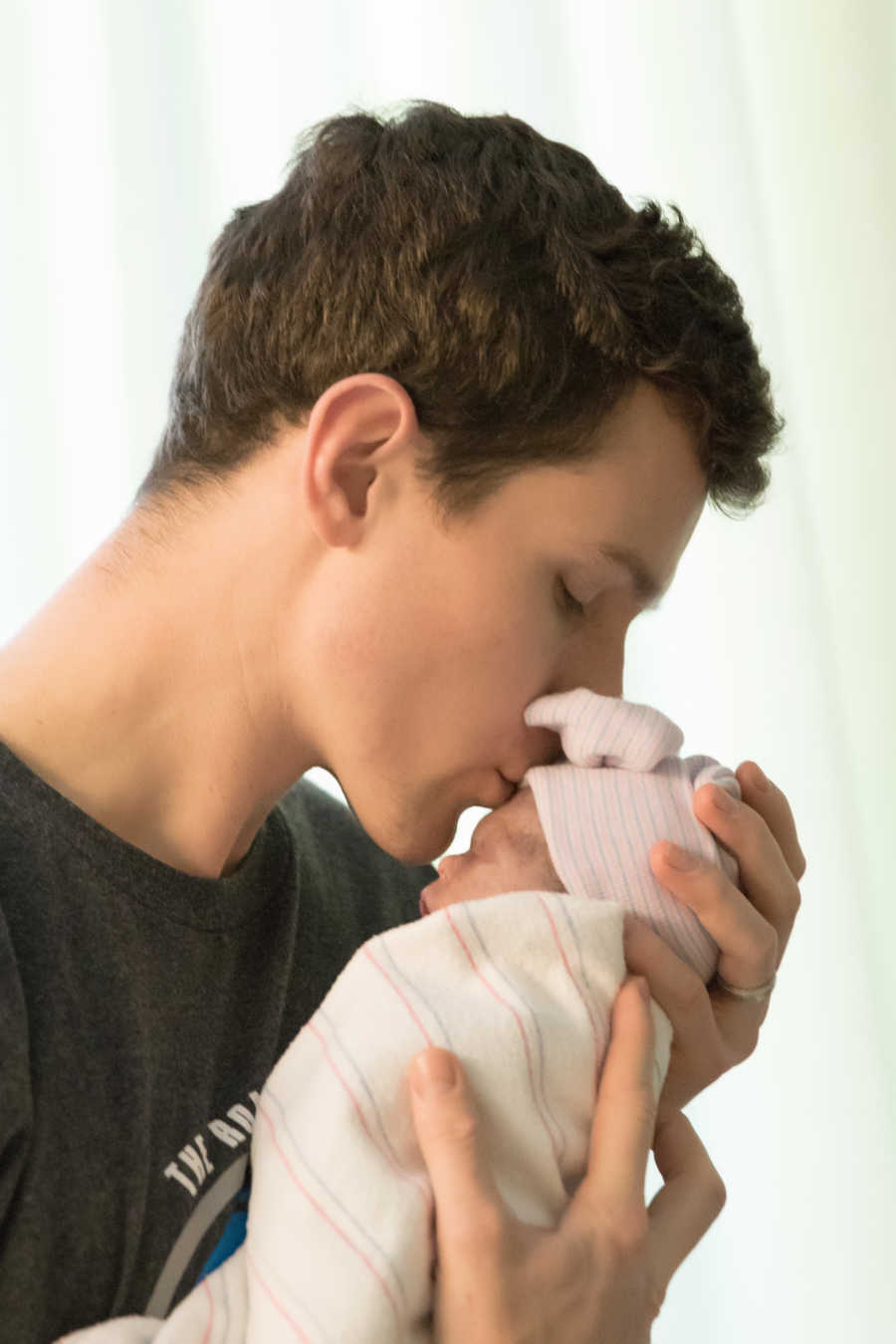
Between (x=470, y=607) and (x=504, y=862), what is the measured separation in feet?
0.63

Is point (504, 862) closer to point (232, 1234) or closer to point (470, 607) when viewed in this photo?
point (470, 607)

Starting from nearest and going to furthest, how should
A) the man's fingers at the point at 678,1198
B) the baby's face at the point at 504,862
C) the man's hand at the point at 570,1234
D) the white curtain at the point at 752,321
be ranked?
the man's hand at the point at 570,1234, the man's fingers at the point at 678,1198, the baby's face at the point at 504,862, the white curtain at the point at 752,321

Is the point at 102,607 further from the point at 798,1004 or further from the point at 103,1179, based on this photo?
the point at 798,1004

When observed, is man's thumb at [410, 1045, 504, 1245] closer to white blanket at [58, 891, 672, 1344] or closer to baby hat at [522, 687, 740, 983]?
white blanket at [58, 891, 672, 1344]

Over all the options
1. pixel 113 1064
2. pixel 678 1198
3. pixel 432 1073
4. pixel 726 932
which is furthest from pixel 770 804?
pixel 113 1064

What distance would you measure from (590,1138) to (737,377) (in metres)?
0.54

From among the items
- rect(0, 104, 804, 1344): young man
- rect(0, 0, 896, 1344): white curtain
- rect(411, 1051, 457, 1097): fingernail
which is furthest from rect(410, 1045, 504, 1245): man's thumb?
rect(0, 0, 896, 1344): white curtain

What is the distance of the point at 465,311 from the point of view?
2.95ft

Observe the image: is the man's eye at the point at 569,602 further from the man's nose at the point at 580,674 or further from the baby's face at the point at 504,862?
the baby's face at the point at 504,862

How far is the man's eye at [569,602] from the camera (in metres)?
0.94

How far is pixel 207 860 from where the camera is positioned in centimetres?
94

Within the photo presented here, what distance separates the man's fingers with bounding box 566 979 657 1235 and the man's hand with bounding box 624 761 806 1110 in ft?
0.20

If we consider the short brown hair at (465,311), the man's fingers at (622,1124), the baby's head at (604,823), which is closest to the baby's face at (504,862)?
the baby's head at (604,823)

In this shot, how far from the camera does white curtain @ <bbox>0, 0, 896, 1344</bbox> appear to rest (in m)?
1.43
